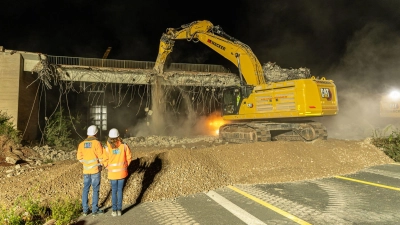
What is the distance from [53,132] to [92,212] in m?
9.85

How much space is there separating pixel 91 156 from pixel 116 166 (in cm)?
51

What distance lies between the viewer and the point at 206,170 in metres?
7.09

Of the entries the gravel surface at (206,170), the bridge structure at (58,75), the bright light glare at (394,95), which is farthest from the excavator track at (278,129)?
the bright light glare at (394,95)

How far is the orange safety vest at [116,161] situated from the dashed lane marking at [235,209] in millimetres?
1941

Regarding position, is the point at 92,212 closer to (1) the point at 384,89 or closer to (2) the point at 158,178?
(2) the point at 158,178

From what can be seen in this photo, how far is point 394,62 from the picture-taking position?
759 inches

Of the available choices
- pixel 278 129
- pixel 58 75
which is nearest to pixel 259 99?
pixel 278 129

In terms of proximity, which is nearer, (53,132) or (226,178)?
(226,178)

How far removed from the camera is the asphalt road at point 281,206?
4.31 metres

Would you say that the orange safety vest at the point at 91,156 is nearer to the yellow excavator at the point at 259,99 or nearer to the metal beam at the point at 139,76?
the yellow excavator at the point at 259,99

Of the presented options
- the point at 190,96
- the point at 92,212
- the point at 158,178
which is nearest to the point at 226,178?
the point at 158,178

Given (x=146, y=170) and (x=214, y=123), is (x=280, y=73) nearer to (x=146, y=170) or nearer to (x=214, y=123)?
(x=214, y=123)

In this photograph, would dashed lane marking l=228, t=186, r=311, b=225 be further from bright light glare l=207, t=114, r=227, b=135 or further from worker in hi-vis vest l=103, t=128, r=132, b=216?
bright light glare l=207, t=114, r=227, b=135

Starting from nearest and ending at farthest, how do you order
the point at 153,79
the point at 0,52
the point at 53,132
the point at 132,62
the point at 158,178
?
the point at 158,178
the point at 0,52
the point at 53,132
the point at 153,79
the point at 132,62
